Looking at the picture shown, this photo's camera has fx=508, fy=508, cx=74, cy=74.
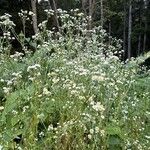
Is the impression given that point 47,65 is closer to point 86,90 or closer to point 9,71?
point 9,71

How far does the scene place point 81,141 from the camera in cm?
379

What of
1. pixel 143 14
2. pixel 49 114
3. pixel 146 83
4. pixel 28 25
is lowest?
pixel 143 14

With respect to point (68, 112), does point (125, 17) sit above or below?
below

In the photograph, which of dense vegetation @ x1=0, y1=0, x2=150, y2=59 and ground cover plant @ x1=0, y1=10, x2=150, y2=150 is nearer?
ground cover plant @ x1=0, y1=10, x2=150, y2=150

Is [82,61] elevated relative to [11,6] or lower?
elevated

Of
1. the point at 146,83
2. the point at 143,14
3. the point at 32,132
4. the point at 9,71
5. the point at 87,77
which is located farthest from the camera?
the point at 143,14

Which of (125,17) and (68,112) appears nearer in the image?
(68,112)

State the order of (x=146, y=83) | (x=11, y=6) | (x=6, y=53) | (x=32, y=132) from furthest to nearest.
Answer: (x=11, y=6) → (x=146, y=83) → (x=6, y=53) → (x=32, y=132)

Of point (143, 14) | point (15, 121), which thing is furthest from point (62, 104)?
point (143, 14)

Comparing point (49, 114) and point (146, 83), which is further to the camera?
point (146, 83)

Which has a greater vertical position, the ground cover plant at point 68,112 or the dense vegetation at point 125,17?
the ground cover plant at point 68,112

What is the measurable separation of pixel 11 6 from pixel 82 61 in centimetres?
1662

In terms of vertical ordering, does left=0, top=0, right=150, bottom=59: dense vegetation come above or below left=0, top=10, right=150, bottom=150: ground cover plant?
below

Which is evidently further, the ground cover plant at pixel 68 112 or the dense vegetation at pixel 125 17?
the dense vegetation at pixel 125 17
